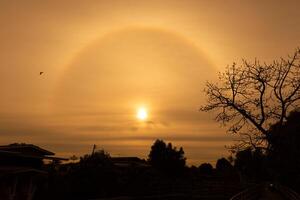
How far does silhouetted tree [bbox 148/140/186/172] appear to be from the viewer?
8212cm

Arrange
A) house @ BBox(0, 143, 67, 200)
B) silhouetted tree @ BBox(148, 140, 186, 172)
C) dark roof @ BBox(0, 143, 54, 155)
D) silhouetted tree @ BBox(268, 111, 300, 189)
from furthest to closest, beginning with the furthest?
1. silhouetted tree @ BBox(148, 140, 186, 172)
2. silhouetted tree @ BBox(268, 111, 300, 189)
3. dark roof @ BBox(0, 143, 54, 155)
4. house @ BBox(0, 143, 67, 200)

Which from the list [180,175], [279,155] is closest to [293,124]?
[279,155]

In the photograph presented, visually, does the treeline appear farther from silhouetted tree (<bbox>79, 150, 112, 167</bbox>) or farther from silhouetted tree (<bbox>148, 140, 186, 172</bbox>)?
silhouetted tree (<bbox>148, 140, 186, 172</bbox>)

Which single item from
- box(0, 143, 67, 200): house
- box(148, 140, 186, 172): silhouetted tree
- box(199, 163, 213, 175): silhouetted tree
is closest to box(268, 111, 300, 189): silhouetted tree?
box(0, 143, 67, 200): house

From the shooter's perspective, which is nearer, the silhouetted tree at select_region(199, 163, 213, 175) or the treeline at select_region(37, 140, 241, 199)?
the treeline at select_region(37, 140, 241, 199)

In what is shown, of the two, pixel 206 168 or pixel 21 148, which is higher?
pixel 206 168

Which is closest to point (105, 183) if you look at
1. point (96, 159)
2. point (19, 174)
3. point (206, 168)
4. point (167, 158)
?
point (96, 159)

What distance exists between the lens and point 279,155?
36.9 meters

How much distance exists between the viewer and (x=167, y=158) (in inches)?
3265

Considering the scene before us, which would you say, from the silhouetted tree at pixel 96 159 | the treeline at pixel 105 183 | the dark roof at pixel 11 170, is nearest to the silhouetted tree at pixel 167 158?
the treeline at pixel 105 183

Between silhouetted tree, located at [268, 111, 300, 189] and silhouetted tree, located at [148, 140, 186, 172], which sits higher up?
silhouetted tree, located at [148, 140, 186, 172]

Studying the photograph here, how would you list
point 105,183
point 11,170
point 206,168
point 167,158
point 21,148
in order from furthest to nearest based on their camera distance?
point 206,168, point 167,158, point 105,183, point 21,148, point 11,170

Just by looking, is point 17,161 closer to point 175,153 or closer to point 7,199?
point 7,199

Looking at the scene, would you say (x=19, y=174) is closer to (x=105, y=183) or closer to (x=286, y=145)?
(x=105, y=183)
